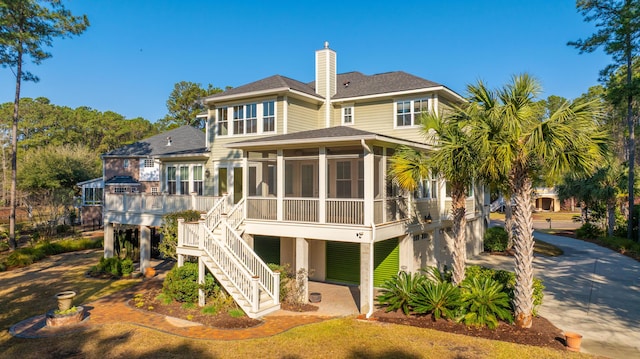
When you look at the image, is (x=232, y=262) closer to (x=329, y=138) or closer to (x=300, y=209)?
(x=300, y=209)

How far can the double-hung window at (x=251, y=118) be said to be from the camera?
1938 centimetres

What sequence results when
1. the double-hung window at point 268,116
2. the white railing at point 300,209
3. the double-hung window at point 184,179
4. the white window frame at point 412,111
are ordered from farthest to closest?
the double-hung window at point 184,179 → the double-hung window at point 268,116 → the white window frame at point 412,111 → the white railing at point 300,209

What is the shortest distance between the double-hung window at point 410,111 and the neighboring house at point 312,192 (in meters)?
0.05

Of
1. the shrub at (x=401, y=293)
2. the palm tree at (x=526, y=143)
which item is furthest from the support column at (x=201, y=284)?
the palm tree at (x=526, y=143)

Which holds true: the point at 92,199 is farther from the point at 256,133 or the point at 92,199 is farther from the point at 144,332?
the point at 144,332

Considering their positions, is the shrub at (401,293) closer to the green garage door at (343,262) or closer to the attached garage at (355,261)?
the attached garage at (355,261)

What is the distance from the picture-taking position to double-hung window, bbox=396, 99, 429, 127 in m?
18.3

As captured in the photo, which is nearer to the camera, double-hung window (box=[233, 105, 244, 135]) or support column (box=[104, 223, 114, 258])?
double-hung window (box=[233, 105, 244, 135])

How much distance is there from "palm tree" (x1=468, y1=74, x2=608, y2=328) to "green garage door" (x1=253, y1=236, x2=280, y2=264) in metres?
10.3

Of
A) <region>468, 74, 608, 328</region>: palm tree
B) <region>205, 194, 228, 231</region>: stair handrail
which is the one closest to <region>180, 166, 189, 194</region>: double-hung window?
<region>205, 194, 228, 231</region>: stair handrail

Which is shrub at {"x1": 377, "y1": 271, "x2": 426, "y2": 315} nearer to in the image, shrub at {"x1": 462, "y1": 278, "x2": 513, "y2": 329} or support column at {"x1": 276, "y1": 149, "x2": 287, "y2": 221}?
shrub at {"x1": 462, "y1": 278, "x2": 513, "y2": 329}

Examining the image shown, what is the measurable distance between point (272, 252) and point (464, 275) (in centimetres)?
889

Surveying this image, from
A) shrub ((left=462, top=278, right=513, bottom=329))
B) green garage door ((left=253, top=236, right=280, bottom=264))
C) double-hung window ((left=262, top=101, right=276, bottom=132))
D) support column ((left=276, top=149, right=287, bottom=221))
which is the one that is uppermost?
double-hung window ((left=262, top=101, right=276, bottom=132))

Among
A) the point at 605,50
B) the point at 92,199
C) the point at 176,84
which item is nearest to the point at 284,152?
the point at 605,50
